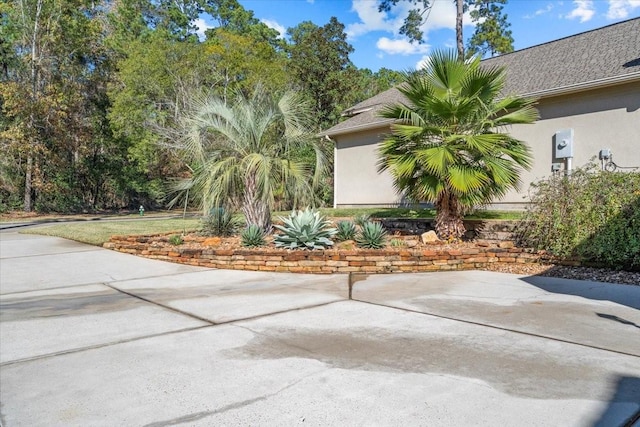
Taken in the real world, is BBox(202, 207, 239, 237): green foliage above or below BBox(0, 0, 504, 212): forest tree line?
below

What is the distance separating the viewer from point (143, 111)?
23.9 metres

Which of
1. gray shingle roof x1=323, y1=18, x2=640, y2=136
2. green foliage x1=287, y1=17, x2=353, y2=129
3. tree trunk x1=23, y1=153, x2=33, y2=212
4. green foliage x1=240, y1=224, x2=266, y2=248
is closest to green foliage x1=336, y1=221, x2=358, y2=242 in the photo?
green foliage x1=240, y1=224, x2=266, y2=248

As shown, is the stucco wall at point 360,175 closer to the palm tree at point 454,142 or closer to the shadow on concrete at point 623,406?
the palm tree at point 454,142

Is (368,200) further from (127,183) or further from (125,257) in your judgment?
(127,183)

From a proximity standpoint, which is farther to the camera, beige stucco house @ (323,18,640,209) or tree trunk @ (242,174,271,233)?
beige stucco house @ (323,18,640,209)

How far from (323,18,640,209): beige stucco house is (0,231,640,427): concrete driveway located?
4.18 metres

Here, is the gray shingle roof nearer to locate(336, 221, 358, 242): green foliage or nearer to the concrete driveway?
locate(336, 221, 358, 242): green foliage

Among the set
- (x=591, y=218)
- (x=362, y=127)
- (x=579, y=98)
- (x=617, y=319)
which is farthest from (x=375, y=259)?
(x=362, y=127)

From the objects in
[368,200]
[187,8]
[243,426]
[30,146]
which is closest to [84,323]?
[243,426]

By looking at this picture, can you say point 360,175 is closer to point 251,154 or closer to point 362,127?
point 362,127

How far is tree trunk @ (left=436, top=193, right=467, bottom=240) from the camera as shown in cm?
833

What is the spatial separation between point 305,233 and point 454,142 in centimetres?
308

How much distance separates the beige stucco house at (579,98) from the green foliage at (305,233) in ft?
5.42

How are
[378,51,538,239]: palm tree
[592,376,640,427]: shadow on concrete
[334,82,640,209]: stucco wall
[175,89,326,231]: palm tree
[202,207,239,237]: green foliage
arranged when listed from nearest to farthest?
[592,376,640,427]: shadow on concrete, [378,51,538,239]: palm tree, [175,89,326,231]: palm tree, [202,207,239,237]: green foliage, [334,82,640,209]: stucco wall
